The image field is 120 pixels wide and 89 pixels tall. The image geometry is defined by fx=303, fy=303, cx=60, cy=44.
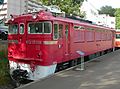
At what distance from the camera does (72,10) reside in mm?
30672

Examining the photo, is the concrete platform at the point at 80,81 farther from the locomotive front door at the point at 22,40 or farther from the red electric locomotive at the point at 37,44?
the locomotive front door at the point at 22,40

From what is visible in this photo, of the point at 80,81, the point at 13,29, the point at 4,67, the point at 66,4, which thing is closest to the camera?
the point at 80,81

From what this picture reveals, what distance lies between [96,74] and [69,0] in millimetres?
17294

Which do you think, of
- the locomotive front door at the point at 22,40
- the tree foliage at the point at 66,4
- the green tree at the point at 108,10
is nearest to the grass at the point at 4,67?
the locomotive front door at the point at 22,40

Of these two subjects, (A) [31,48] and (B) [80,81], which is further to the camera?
(A) [31,48]

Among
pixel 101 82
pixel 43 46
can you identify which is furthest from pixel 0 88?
pixel 101 82

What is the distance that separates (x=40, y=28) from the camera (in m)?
13.8

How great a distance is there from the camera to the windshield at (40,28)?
13.7 metres

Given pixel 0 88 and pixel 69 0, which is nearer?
pixel 0 88

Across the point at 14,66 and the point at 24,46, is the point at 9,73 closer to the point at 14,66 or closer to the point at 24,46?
the point at 14,66

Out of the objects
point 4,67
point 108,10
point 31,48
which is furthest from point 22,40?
point 108,10

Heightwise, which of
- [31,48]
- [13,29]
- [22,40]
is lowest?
[31,48]

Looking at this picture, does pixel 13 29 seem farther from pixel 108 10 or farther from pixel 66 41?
pixel 108 10

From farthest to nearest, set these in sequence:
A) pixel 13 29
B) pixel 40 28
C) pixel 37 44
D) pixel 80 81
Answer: pixel 13 29 → pixel 40 28 → pixel 37 44 → pixel 80 81
